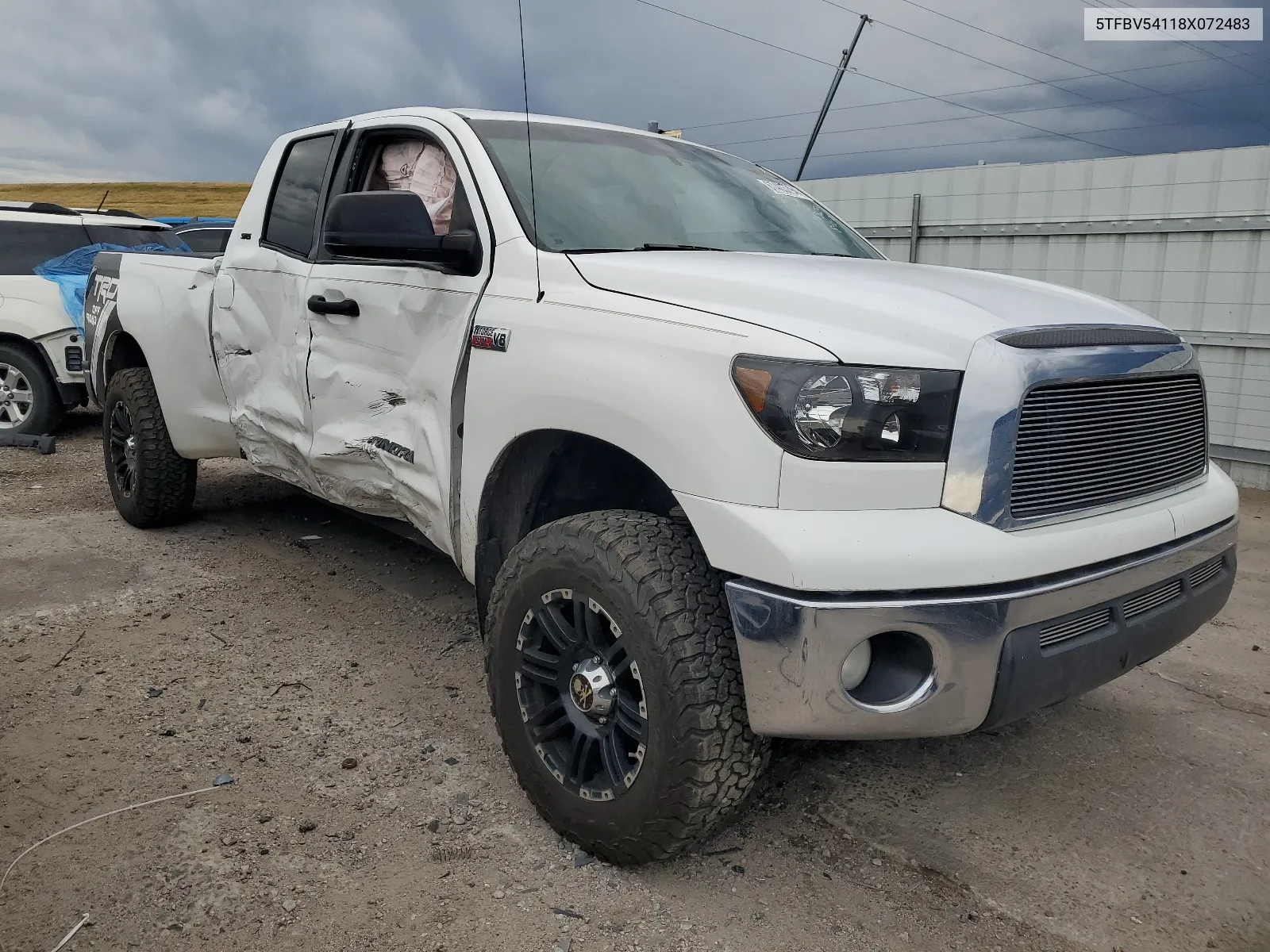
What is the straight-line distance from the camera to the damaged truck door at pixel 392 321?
2.91m

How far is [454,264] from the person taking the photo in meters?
2.97

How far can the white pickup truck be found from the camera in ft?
6.79

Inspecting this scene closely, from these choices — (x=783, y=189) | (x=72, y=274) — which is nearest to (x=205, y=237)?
(x=72, y=274)

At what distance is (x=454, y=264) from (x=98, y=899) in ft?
6.24

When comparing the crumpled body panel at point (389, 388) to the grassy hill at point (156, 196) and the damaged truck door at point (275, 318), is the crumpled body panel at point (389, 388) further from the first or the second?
the grassy hill at point (156, 196)

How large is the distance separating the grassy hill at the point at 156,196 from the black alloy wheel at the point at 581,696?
115 ft

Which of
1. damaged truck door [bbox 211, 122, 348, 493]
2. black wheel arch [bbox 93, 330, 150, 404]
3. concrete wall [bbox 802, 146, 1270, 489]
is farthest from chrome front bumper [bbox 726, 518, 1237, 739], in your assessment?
concrete wall [bbox 802, 146, 1270, 489]

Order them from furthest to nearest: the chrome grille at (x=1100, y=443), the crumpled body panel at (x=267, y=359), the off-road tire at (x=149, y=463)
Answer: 1. the off-road tire at (x=149, y=463)
2. the crumpled body panel at (x=267, y=359)
3. the chrome grille at (x=1100, y=443)

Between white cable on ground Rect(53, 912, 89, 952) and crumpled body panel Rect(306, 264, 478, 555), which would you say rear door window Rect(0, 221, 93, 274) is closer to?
crumpled body panel Rect(306, 264, 478, 555)

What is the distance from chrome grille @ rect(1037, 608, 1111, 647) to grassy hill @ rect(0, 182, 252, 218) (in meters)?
35.7

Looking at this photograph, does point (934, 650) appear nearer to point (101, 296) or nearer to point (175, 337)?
point (175, 337)

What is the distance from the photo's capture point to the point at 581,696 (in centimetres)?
243

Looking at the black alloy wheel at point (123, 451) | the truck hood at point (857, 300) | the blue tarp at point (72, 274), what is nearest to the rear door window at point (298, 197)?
the black alloy wheel at point (123, 451)

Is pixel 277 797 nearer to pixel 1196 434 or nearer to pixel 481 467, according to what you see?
pixel 481 467
